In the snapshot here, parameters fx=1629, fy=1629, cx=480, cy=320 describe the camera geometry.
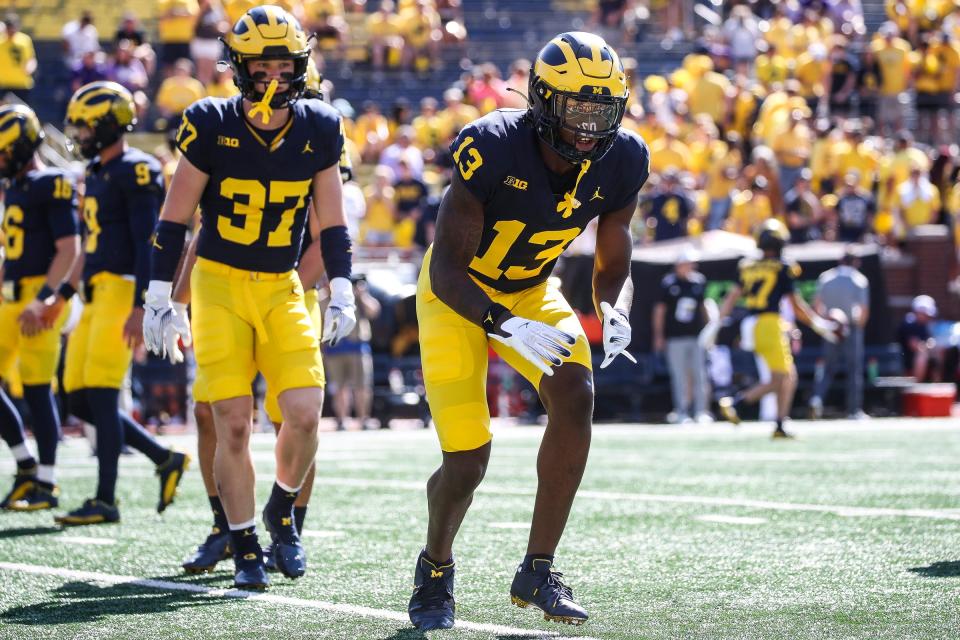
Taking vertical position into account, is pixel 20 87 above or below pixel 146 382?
above

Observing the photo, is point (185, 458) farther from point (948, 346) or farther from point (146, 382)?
point (948, 346)

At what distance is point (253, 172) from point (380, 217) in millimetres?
12818

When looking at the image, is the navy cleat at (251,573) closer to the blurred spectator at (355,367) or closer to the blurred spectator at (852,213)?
the blurred spectator at (355,367)

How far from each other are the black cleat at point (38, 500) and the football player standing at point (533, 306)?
3.71m

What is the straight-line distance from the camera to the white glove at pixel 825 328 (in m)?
14.5

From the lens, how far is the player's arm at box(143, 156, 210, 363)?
5.67 m

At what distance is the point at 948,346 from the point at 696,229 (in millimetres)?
3165

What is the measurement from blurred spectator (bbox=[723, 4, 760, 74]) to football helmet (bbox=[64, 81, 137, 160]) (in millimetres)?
16862

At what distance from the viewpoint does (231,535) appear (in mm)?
5637

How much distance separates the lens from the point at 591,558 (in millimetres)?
6156

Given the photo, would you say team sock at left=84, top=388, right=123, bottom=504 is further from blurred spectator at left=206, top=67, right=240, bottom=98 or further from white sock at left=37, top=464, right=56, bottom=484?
blurred spectator at left=206, top=67, right=240, bottom=98

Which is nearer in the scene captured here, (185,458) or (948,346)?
(185,458)

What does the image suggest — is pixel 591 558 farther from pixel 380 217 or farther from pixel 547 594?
pixel 380 217

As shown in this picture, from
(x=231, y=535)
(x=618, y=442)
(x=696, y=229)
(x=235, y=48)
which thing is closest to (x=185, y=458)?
(x=231, y=535)
